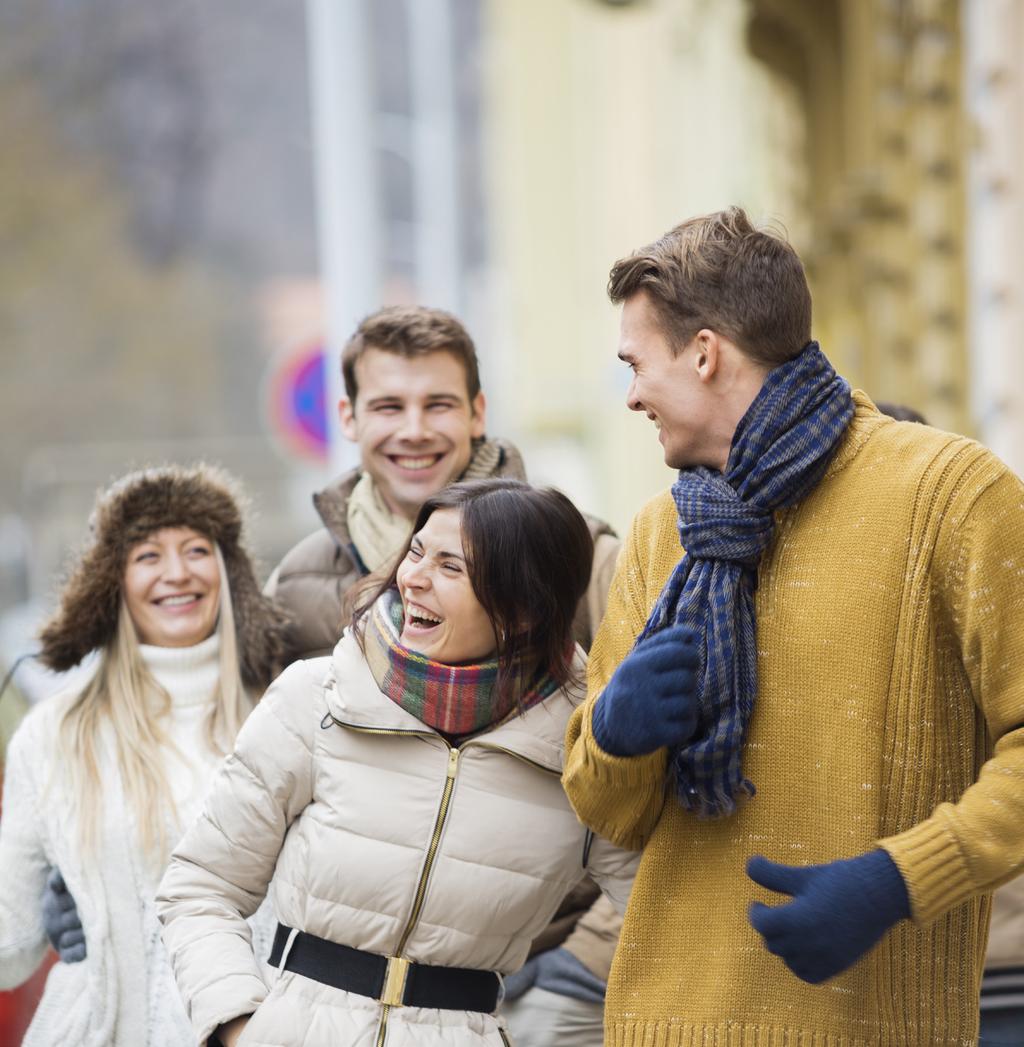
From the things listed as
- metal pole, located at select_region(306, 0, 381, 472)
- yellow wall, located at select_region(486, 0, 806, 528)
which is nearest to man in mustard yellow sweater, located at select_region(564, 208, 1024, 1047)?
metal pole, located at select_region(306, 0, 381, 472)

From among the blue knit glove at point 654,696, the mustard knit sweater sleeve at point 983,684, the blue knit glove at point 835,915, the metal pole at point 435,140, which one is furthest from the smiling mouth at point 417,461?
the metal pole at point 435,140

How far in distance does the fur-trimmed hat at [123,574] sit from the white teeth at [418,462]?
1.48ft

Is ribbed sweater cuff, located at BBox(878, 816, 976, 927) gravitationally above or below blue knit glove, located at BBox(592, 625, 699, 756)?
below

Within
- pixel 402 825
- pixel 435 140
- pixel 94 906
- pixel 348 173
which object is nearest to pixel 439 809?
pixel 402 825

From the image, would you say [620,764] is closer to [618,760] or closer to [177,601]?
[618,760]

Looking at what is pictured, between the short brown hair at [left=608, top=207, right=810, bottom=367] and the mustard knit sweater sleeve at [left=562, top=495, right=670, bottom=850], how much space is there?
0.37 m

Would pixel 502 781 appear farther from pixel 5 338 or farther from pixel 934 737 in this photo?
pixel 5 338

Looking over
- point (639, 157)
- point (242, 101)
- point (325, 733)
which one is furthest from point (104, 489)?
point (242, 101)

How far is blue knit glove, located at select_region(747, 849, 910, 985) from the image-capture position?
2480 millimetres

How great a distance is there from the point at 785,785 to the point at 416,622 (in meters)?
0.73

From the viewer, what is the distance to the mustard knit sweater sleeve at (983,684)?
2520 millimetres

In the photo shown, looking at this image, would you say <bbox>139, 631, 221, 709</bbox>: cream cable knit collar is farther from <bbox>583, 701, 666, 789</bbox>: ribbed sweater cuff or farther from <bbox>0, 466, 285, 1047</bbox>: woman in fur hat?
<bbox>583, 701, 666, 789</bbox>: ribbed sweater cuff

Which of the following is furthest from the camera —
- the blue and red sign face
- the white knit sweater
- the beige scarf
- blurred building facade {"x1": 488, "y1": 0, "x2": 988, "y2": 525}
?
the blue and red sign face

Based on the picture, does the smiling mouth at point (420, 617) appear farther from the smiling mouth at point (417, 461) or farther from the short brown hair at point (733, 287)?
the smiling mouth at point (417, 461)
